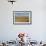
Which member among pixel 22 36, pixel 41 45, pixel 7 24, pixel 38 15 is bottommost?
pixel 41 45

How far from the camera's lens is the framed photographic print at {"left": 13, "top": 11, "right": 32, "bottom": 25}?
5.46m

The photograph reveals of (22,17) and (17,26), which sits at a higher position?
(22,17)

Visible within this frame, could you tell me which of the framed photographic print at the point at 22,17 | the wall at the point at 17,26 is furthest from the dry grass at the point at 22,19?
the wall at the point at 17,26

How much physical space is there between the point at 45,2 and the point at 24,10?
902mm

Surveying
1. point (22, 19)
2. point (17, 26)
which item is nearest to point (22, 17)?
point (22, 19)

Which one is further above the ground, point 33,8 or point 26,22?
point 33,8

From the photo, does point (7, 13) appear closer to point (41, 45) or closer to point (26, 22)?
point (26, 22)

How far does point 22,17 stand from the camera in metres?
5.48

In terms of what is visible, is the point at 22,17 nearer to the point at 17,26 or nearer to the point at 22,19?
the point at 22,19

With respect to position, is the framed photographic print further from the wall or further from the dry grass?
the wall

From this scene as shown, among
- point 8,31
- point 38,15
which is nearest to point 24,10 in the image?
point 38,15

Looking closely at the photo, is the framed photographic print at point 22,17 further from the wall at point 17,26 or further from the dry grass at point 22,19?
the wall at point 17,26

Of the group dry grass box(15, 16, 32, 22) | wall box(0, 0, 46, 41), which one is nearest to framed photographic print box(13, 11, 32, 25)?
dry grass box(15, 16, 32, 22)

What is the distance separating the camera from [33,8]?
5465mm
